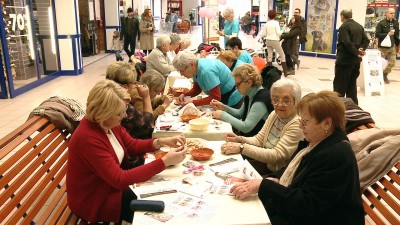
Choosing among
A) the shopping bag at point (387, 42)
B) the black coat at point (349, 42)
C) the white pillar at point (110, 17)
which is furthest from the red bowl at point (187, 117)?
the white pillar at point (110, 17)

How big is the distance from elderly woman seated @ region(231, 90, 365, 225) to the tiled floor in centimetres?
423

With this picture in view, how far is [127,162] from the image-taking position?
8.32 ft

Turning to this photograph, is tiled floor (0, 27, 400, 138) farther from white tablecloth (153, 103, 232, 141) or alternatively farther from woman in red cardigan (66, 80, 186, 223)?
woman in red cardigan (66, 80, 186, 223)

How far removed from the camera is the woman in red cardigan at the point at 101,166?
6.46 feet

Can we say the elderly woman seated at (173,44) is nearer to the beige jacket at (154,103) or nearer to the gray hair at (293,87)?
the beige jacket at (154,103)

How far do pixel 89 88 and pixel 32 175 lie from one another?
226 inches

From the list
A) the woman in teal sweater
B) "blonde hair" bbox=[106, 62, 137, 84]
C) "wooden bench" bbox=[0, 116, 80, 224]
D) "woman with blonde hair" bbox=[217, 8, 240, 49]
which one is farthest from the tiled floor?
the woman in teal sweater

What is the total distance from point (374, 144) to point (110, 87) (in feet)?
5.23

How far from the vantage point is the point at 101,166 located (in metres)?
1.96

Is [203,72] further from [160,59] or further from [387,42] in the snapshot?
[387,42]

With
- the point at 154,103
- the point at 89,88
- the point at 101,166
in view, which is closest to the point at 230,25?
the point at 89,88

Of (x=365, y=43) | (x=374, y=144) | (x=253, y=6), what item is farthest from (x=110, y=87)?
(x=253, y=6)

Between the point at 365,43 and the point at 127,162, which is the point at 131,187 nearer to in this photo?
the point at 127,162

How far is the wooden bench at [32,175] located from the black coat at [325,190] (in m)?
1.31
